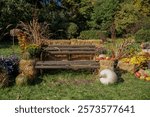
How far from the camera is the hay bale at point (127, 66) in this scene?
429 inches

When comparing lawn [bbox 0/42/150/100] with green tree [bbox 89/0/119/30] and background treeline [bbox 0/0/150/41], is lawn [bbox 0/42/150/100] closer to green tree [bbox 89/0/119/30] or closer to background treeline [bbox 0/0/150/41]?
background treeline [bbox 0/0/150/41]

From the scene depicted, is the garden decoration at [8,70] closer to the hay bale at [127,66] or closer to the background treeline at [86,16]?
the hay bale at [127,66]

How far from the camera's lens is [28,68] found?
9812 millimetres

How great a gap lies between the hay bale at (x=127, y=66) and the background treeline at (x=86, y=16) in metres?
11.1

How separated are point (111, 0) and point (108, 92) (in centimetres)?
1857

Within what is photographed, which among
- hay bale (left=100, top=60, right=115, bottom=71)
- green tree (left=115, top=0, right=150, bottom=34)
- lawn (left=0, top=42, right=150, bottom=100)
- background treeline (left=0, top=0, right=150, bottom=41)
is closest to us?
lawn (left=0, top=42, right=150, bottom=100)

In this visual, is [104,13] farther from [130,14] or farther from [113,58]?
[113,58]

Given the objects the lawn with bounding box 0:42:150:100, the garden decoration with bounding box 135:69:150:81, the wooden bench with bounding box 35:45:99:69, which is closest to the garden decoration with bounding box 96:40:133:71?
the wooden bench with bounding box 35:45:99:69

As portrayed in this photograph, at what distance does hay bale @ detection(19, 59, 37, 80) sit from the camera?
32.1 feet

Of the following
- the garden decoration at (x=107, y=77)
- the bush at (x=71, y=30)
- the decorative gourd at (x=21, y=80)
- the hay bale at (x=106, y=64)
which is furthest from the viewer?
the bush at (x=71, y=30)

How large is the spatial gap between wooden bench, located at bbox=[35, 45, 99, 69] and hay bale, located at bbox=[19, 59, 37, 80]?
0.60 ft

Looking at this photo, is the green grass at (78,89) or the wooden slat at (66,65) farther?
the wooden slat at (66,65)

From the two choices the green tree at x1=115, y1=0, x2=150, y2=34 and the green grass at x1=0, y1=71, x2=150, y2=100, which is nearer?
the green grass at x1=0, y1=71, x2=150, y2=100

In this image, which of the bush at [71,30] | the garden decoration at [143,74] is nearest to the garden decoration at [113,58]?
the garden decoration at [143,74]
